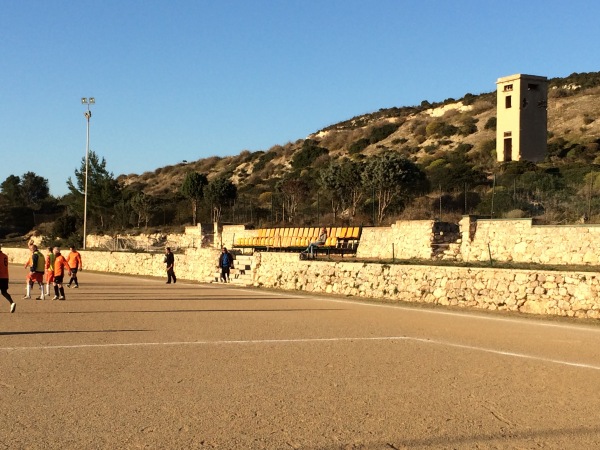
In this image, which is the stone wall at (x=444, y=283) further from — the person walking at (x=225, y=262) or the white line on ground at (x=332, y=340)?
the white line on ground at (x=332, y=340)

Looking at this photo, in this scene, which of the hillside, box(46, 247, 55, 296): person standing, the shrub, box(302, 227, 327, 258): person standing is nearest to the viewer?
box(46, 247, 55, 296): person standing

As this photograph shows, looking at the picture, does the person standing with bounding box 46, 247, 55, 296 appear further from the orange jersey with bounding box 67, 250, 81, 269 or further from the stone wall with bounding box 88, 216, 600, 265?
the stone wall with bounding box 88, 216, 600, 265

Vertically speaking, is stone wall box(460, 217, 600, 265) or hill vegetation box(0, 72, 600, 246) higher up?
hill vegetation box(0, 72, 600, 246)

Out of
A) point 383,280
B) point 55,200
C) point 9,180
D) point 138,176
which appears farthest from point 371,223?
point 138,176

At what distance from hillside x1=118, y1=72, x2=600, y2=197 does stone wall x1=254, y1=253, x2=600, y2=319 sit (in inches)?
930

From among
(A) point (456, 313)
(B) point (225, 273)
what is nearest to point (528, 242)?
(A) point (456, 313)

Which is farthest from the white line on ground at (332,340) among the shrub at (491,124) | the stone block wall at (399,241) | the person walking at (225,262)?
the shrub at (491,124)

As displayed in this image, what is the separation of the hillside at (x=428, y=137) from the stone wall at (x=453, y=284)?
23.6 meters

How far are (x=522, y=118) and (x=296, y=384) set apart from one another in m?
41.6

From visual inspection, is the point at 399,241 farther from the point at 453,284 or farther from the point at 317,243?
the point at 453,284

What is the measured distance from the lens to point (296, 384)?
8312 mm

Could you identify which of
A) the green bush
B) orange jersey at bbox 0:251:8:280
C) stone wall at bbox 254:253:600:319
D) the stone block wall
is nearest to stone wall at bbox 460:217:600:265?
the stone block wall

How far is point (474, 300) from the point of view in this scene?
760 inches

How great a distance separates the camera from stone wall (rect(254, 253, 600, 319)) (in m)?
16.8
